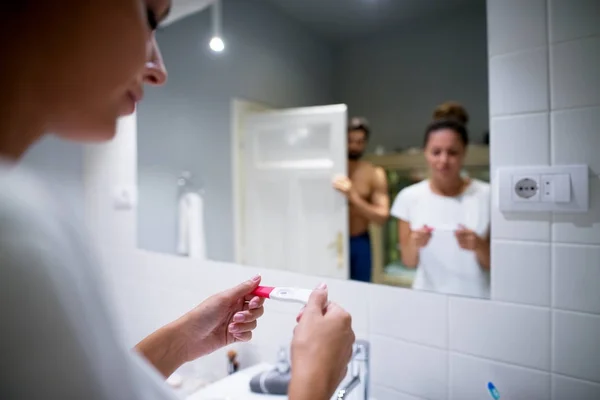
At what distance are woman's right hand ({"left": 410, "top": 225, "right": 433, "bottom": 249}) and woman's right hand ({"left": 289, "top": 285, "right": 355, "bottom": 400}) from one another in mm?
465

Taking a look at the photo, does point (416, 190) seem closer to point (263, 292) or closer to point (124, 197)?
point (263, 292)

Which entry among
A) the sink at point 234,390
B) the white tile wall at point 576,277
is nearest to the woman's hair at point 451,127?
the white tile wall at point 576,277

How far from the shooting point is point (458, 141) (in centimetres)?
89

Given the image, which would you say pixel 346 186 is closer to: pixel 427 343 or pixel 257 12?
pixel 427 343

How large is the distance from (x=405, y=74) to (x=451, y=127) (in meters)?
0.48

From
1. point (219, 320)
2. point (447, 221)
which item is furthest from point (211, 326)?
point (447, 221)

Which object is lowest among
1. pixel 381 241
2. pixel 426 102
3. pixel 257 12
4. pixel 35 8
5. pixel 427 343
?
pixel 427 343

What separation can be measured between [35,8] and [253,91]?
4.30 feet

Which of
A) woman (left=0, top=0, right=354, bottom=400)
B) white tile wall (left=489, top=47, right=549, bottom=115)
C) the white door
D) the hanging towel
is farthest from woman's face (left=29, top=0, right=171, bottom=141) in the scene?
the hanging towel

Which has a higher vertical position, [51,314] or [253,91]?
[253,91]

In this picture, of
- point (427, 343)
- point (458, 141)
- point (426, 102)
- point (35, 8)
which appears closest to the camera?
point (35, 8)

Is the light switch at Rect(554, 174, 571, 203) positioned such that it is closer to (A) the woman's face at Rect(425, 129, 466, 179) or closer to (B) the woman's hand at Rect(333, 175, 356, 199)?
(A) the woman's face at Rect(425, 129, 466, 179)

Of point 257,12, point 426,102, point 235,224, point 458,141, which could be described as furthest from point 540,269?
point 257,12

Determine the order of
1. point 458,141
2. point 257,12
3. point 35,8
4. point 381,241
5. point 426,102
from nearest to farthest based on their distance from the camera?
1. point 35,8
2. point 458,141
3. point 381,241
4. point 426,102
5. point 257,12
